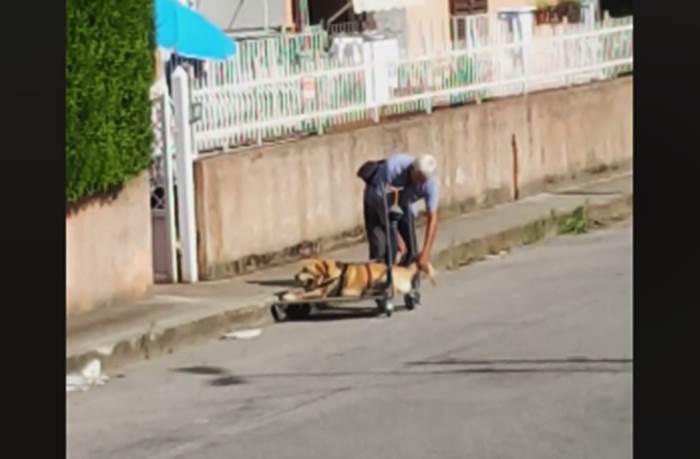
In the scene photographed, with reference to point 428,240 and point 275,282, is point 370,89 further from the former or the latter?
point 428,240

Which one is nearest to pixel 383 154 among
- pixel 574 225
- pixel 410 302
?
pixel 574 225

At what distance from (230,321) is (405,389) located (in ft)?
7.29

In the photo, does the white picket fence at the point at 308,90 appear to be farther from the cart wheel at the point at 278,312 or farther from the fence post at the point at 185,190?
the cart wheel at the point at 278,312

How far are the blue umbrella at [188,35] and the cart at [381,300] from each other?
421cm

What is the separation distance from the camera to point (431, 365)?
10.3 meters

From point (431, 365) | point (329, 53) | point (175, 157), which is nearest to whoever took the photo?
point (431, 365)

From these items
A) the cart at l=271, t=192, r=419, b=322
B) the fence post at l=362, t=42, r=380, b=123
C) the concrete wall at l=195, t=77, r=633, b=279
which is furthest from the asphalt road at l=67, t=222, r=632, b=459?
the fence post at l=362, t=42, r=380, b=123

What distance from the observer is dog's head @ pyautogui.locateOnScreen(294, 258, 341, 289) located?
11.9 meters

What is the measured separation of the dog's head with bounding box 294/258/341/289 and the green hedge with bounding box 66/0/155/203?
1322mm

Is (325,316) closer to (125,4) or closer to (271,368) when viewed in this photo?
(271,368)

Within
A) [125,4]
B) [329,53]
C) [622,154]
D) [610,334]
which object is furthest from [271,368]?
[622,154]

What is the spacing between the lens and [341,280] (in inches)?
468
